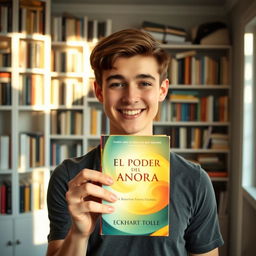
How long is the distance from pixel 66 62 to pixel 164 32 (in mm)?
1099

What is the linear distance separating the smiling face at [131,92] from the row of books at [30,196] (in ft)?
7.96

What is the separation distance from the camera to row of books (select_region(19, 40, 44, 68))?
307 cm

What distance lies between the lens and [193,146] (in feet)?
11.5

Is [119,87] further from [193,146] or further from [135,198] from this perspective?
[193,146]

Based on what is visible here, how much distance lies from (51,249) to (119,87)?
0.55m

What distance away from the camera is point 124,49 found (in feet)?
3.16

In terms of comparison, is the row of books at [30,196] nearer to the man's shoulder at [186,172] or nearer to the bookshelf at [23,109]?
the bookshelf at [23,109]

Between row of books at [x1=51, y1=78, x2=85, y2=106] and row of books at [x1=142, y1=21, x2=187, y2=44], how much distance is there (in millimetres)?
950

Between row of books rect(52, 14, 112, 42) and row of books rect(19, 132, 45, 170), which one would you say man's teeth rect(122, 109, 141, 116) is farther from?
row of books rect(52, 14, 112, 42)

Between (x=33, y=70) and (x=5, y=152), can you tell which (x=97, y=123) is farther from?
(x=5, y=152)

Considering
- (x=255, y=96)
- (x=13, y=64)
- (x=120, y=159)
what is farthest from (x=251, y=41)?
(x=120, y=159)

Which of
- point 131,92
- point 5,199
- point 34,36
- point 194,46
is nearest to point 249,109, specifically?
point 194,46

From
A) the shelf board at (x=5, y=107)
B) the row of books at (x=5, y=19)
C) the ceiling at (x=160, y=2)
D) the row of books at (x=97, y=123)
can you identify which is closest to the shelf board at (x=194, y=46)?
the ceiling at (x=160, y=2)

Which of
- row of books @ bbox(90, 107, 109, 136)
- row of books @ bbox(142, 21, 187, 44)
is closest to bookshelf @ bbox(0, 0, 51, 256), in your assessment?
row of books @ bbox(90, 107, 109, 136)
